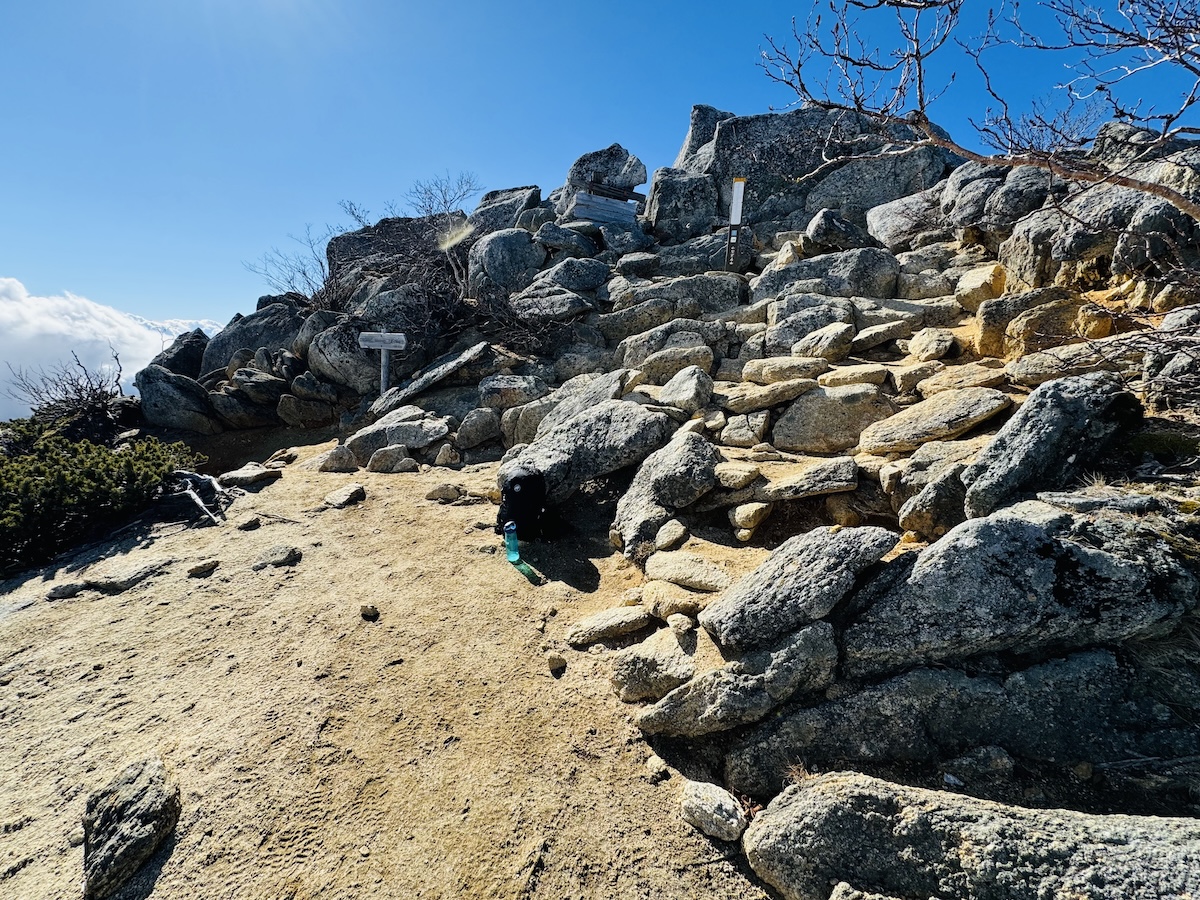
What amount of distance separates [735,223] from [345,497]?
11.7 meters

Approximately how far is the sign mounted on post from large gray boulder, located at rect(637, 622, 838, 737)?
1276cm

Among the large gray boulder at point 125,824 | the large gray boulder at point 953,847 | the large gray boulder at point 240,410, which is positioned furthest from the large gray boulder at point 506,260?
the large gray boulder at point 953,847

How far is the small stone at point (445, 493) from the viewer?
8.26m

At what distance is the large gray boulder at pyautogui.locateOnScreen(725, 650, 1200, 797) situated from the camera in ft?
9.52

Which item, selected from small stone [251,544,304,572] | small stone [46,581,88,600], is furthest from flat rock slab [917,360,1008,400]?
small stone [46,581,88,600]

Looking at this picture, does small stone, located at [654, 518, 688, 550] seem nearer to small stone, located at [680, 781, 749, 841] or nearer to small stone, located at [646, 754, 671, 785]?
small stone, located at [646, 754, 671, 785]

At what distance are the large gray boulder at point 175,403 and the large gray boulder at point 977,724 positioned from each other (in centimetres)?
1555

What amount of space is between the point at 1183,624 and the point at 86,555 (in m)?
11.8

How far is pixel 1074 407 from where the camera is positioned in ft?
13.4

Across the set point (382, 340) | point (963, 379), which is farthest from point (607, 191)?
point (963, 379)

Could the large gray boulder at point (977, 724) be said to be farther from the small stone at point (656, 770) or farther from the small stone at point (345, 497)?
the small stone at point (345, 497)

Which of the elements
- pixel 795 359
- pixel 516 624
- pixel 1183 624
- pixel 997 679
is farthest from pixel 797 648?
pixel 795 359

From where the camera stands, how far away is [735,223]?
14234mm

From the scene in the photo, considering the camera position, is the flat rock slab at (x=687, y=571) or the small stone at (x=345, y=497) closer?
the flat rock slab at (x=687, y=571)
